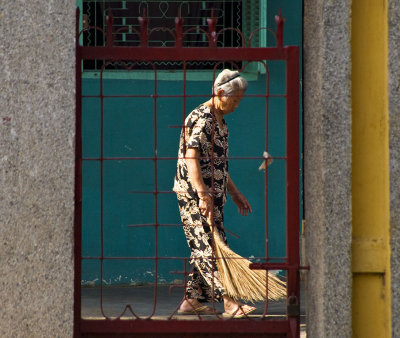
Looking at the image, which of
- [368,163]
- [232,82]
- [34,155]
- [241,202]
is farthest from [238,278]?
[34,155]

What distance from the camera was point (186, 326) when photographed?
15.5ft

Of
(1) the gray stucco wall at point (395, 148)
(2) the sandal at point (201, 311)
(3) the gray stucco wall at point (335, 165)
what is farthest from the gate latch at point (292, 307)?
(2) the sandal at point (201, 311)

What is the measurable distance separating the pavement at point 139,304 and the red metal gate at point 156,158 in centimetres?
121

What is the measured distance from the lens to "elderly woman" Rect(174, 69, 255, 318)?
578 cm

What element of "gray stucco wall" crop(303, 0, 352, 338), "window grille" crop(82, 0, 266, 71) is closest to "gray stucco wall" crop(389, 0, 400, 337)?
"gray stucco wall" crop(303, 0, 352, 338)

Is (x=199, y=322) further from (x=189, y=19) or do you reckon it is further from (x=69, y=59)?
(x=189, y=19)

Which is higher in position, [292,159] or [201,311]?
[292,159]

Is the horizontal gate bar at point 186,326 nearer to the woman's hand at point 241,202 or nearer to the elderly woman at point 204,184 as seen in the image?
the elderly woman at point 204,184

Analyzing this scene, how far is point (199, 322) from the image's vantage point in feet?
15.5

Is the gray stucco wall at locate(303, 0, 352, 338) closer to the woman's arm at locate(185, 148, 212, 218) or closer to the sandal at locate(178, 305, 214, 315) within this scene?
the woman's arm at locate(185, 148, 212, 218)

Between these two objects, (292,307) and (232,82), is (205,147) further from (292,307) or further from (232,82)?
(292,307)

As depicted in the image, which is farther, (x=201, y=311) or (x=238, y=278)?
(x=201, y=311)

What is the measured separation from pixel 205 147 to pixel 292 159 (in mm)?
1239

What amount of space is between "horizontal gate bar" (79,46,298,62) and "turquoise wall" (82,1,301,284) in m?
3.23
